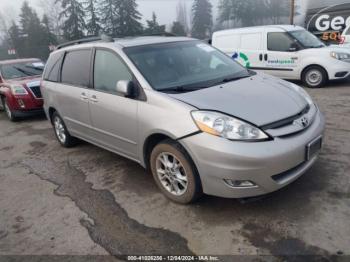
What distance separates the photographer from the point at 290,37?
30.2 ft

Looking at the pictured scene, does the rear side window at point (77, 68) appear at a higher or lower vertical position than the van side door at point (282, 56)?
higher

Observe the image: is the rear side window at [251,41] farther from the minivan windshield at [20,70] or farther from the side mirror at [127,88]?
the side mirror at [127,88]

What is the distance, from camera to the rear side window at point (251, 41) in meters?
9.82

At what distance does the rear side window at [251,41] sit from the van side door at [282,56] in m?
0.31

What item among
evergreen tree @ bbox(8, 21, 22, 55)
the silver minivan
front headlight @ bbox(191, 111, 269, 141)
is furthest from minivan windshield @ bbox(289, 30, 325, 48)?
evergreen tree @ bbox(8, 21, 22, 55)

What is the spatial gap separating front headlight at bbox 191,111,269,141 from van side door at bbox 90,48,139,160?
0.94m

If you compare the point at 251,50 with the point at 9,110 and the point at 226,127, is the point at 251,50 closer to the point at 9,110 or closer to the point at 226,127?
the point at 9,110

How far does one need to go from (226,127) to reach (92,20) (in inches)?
1480

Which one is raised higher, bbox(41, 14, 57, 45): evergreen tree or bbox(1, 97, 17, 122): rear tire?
bbox(41, 14, 57, 45): evergreen tree

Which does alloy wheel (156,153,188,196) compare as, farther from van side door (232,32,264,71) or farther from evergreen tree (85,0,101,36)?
evergreen tree (85,0,101,36)

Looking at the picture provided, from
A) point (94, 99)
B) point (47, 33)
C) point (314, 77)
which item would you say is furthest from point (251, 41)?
point (47, 33)

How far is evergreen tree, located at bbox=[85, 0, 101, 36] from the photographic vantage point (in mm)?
36612

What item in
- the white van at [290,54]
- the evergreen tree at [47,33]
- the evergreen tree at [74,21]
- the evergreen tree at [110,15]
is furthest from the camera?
the evergreen tree at [47,33]

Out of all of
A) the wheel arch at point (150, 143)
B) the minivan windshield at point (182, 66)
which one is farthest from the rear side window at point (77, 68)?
the wheel arch at point (150, 143)
